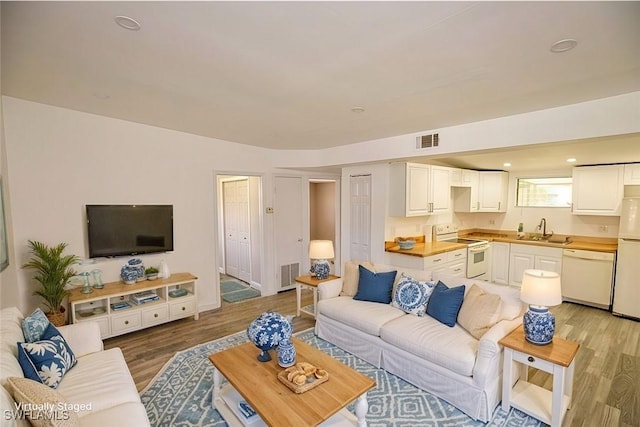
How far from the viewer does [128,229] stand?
378cm

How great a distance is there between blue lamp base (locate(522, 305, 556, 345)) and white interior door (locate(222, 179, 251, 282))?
4.50 m

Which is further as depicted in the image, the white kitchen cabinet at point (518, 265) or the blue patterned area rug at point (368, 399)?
the white kitchen cabinet at point (518, 265)

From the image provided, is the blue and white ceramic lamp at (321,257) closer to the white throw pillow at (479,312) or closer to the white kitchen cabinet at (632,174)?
the white throw pillow at (479,312)

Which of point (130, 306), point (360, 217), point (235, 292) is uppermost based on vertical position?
point (360, 217)

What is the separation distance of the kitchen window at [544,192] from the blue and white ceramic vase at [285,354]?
18.9 ft

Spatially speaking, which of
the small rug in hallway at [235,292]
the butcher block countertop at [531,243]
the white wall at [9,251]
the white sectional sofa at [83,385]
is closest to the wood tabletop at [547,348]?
the butcher block countertop at [531,243]

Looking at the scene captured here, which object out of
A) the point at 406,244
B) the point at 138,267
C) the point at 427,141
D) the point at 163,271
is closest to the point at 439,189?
the point at 406,244

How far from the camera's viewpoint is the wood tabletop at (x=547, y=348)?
2107 mm

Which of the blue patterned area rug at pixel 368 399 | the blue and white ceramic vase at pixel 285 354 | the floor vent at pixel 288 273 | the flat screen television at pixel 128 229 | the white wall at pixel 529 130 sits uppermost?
the white wall at pixel 529 130

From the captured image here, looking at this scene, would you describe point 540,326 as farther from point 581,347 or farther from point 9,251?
point 9,251

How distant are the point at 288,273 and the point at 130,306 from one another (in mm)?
2565

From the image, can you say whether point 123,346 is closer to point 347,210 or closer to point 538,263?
point 347,210

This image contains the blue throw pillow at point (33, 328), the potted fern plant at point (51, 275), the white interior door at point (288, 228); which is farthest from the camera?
the white interior door at point (288, 228)

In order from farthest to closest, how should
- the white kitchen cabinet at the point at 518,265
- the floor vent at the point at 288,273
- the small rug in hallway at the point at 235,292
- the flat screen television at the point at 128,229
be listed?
the floor vent at the point at 288,273 → the white kitchen cabinet at the point at 518,265 → the small rug in hallway at the point at 235,292 → the flat screen television at the point at 128,229
